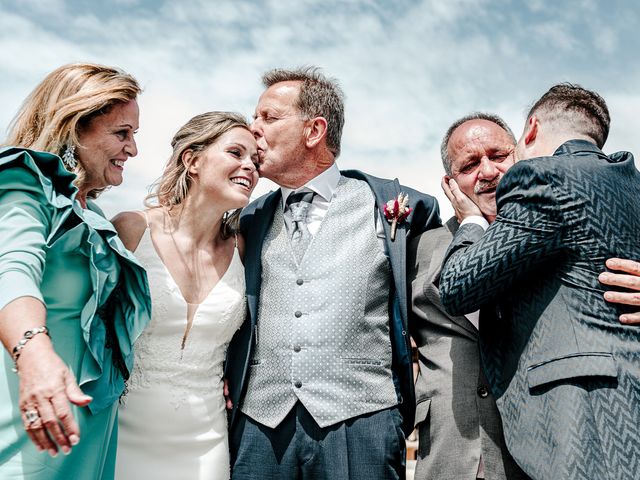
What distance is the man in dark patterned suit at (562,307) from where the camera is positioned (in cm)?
206

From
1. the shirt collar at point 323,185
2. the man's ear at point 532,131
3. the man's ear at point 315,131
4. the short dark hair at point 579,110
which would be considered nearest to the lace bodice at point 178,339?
the shirt collar at point 323,185

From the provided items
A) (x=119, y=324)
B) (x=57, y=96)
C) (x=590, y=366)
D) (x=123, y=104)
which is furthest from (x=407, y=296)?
(x=57, y=96)

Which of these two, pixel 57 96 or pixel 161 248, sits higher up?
pixel 57 96

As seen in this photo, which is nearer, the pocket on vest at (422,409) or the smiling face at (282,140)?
the pocket on vest at (422,409)

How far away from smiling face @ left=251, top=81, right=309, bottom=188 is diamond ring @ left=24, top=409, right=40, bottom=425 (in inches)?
87.3

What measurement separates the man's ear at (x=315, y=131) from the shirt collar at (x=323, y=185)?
0.22 m

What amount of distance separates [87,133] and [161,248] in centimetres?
76

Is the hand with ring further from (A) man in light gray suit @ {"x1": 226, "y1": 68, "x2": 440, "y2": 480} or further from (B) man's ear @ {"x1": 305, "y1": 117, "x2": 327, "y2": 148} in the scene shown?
(B) man's ear @ {"x1": 305, "y1": 117, "x2": 327, "y2": 148}

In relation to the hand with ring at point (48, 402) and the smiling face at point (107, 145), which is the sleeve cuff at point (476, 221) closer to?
the smiling face at point (107, 145)

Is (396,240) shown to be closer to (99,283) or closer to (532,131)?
(532,131)

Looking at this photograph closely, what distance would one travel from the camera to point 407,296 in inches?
122

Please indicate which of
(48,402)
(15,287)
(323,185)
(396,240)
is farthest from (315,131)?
(48,402)

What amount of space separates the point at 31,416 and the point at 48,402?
6 centimetres

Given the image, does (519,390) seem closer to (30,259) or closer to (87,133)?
(30,259)
